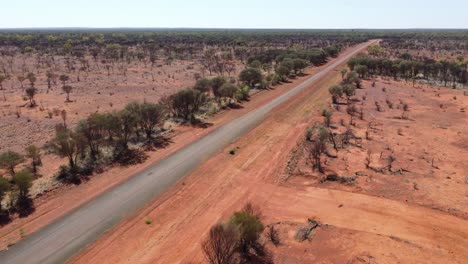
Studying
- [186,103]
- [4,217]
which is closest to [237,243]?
[4,217]

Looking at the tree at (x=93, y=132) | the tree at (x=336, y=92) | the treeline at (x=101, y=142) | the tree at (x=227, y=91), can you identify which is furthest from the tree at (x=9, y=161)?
the tree at (x=336, y=92)

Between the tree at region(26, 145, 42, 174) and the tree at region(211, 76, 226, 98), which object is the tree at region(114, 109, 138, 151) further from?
the tree at region(211, 76, 226, 98)

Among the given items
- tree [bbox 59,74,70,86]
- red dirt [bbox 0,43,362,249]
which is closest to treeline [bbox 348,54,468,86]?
red dirt [bbox 0,43,362,249]

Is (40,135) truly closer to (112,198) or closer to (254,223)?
(112,198)

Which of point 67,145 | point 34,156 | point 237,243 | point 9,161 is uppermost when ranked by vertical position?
point 67,145

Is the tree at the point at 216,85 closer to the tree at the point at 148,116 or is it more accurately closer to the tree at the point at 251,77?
the tree at the point at 251,77

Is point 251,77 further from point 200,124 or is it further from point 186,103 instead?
point 200,124

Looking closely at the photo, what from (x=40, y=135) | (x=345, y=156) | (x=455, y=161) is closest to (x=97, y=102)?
(x=40, y=135)
